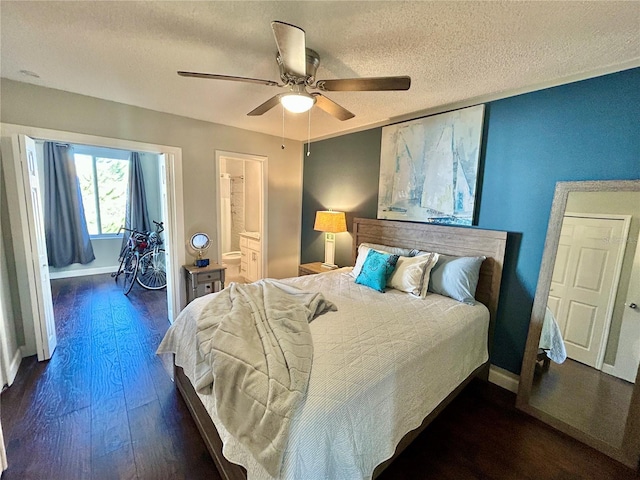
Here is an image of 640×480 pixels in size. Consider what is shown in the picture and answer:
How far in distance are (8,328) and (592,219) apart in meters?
4.59

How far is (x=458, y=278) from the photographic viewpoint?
2246 mm

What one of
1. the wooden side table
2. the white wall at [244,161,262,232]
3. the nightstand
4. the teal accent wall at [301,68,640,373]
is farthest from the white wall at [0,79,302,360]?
the teal accent wall at [301,68,640,373]

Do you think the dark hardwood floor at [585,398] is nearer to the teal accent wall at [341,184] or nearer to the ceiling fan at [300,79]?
the teal accent wall at [341,184]

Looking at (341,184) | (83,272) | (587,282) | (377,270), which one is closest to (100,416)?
(377,270)

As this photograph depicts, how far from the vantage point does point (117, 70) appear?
204cm

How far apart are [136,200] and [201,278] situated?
10.5 feet

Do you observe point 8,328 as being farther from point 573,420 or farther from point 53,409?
point 573,420

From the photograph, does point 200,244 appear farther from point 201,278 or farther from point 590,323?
point 590,323

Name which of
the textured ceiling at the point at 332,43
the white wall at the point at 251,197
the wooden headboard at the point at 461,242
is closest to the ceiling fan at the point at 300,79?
the textured ceiling at the point at 332,43

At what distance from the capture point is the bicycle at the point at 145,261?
4.64 meters

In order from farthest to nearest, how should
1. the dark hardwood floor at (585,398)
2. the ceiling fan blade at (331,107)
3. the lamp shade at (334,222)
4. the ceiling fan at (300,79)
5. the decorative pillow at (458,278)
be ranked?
the lamp shade at (334,222), the decorative pillow at (458,278), the ceiling fan blade at (331,107), the dark hardwood floor at (585,398), the ceiling fan at (300,79)

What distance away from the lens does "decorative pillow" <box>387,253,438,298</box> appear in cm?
229

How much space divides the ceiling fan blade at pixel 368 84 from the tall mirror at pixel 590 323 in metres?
1.45

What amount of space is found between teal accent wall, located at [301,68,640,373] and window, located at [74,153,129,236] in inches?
245
